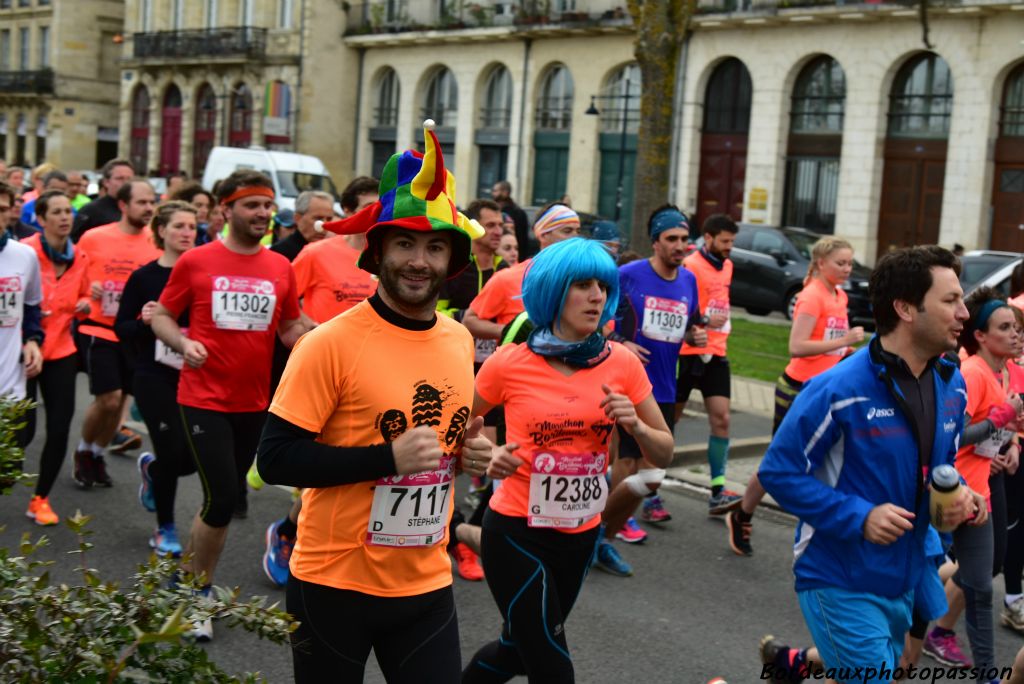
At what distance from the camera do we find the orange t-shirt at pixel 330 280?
720cm

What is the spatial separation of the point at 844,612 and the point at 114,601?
2239mm

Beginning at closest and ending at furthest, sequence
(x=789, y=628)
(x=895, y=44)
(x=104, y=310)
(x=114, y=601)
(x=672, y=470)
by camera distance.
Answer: (x=114, y=601)
(x=789, y=628)
(x=104, y=310)
(x=672, y=470)
(x=895, y=44)

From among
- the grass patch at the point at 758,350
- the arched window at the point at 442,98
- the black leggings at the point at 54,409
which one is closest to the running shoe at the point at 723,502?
the black leggings at the point at 54,409

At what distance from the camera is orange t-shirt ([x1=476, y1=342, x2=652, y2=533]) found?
14.8 feet

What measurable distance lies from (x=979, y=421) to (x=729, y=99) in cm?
2988

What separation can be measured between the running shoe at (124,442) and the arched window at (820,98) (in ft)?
82.4

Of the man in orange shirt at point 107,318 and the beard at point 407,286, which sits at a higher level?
the beard at point 407,286

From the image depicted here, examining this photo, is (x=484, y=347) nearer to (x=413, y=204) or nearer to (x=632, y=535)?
(x=632, y=535)

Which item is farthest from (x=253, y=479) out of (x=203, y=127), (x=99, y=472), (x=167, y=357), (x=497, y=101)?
(x=203, y=127)

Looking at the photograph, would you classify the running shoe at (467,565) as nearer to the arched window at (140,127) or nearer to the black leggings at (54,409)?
the black leggings at (54,409)

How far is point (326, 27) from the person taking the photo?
45312 mm

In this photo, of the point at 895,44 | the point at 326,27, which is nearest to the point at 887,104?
the point at 895,44

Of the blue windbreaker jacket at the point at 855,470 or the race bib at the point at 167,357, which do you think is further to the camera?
the race bib at the point at 167,357

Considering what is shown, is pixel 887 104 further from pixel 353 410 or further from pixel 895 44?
pixel 353 410
